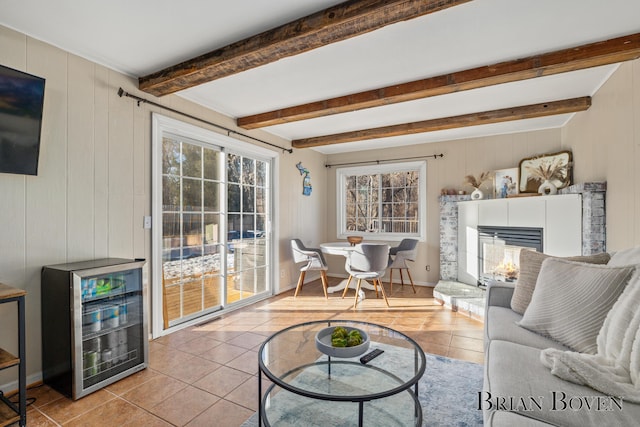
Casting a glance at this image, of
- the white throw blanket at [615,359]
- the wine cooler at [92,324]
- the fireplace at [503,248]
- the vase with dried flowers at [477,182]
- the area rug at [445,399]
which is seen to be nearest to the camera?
the white throw blanket at [615,359]

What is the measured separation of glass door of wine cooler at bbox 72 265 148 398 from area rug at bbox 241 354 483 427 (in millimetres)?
1151

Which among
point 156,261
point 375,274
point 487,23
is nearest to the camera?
A: point 487,23

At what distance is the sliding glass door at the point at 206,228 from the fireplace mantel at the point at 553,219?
2.78 metres

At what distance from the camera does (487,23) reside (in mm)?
2010

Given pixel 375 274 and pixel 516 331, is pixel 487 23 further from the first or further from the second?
pixel 375 274

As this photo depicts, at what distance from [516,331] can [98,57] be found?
349 centimetres

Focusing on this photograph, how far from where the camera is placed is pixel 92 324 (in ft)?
7.13

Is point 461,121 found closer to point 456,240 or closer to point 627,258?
point 456,240

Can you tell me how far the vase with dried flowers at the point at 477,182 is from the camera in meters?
4.51

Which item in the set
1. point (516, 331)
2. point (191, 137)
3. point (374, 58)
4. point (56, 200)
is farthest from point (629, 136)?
point (56, 200)

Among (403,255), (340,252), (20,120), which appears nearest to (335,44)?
(20,120)

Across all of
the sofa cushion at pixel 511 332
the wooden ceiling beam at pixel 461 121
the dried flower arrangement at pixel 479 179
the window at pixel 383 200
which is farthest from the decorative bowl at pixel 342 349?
the window at pixel 383 200

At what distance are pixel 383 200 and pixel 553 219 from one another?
2610 millimetres

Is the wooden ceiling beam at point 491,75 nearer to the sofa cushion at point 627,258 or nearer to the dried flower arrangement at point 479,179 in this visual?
the sofa cushion at point 627,258
